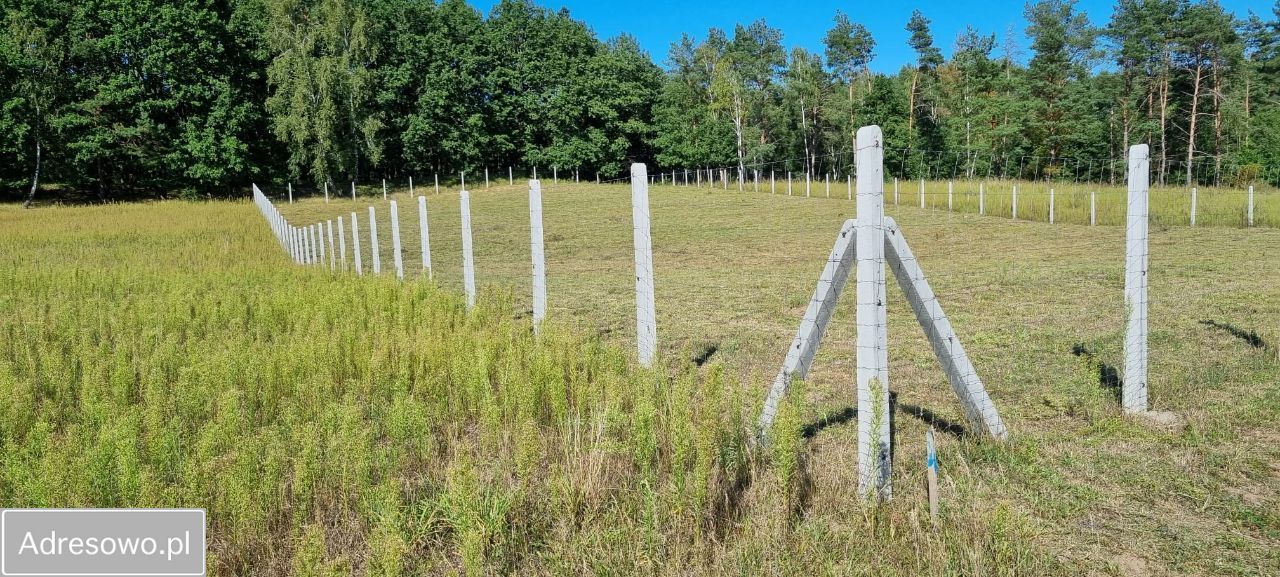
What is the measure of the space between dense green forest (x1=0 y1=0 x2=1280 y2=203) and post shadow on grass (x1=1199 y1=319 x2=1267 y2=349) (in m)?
40.0

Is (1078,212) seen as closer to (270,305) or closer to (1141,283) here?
(1141,283)

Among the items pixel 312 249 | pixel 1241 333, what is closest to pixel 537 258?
pixel 1241 333

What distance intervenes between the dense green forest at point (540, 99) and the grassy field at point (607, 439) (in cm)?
3887

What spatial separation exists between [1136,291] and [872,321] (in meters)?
2.46

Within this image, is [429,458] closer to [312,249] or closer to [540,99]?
[312,249]

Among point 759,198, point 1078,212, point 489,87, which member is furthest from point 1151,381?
point 489,87

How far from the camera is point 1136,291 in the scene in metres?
4.71

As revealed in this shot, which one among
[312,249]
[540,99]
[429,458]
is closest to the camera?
[429,458]

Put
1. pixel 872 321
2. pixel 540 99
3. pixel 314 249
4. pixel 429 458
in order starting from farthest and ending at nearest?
pixel 540 99
pixel 314 249
pixel 429 458
pixel 872 321

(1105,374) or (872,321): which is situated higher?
(872,321)

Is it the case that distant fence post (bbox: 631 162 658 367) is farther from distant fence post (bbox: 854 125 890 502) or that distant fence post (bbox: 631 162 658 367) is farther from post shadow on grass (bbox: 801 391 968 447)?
distant fence post (bbox: 854 125 890 502)

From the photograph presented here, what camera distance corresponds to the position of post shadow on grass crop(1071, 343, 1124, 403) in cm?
503

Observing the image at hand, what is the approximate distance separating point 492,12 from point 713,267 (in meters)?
61.7

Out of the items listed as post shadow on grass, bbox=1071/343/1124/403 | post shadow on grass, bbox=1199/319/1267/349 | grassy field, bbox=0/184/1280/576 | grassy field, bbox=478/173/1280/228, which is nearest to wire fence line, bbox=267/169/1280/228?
grassy field, bbox=478/173/1280/228
